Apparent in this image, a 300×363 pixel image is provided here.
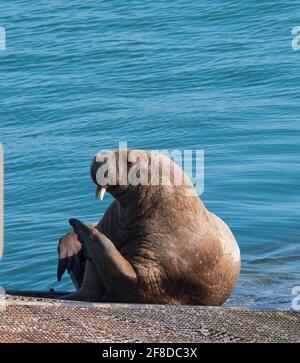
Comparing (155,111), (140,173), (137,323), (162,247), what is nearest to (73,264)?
(162,247)

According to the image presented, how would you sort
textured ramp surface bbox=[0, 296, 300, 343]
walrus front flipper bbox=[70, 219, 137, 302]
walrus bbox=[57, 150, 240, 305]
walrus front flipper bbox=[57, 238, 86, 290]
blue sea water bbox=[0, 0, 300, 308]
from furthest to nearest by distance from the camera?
1. blue sea water bbox=[0, 0, 300, 308]
2. walrus front flipper bbox=[57, 238, 86, 290]
3. walrus bbox=[57, 150, 240, 305]
4. walrus front flipper bbox=[70, 219, 137, 302]
5. textured ramp surface bbox=[0, 296, 300, 343]

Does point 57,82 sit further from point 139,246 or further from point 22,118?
point 139,246

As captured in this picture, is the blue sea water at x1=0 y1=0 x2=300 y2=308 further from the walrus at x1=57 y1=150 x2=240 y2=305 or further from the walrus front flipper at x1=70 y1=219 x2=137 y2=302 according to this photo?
the walrus front flipper at x1=70 y1=219 x2=137 y2=302

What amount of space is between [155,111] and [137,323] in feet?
36.3

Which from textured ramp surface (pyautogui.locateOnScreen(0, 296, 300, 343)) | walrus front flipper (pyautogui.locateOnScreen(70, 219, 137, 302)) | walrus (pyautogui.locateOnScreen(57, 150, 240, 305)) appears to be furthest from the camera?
walrus (pyautogui.locateOnScreen(57, 150, 240, 305))

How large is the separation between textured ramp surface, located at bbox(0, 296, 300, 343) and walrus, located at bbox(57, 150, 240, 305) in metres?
1.12

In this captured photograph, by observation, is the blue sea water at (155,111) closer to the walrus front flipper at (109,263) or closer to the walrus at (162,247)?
the walrus at (162,247)

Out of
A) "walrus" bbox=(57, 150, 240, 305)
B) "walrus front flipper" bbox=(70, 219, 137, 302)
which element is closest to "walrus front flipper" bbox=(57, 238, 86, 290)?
→ "walrus" bbox=(57, 150, 240, 305)

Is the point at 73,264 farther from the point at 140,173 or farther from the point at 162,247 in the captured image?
the point at 140,173

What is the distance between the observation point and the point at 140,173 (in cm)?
794

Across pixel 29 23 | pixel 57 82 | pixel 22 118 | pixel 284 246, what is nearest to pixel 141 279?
pixel 284 246

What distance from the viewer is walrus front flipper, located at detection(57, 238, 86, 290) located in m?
8.22

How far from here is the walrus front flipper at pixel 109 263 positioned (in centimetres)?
757

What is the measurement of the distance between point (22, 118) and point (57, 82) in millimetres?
2002
